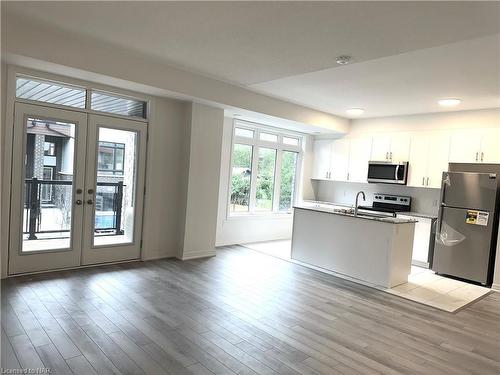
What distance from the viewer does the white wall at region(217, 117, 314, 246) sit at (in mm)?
6438

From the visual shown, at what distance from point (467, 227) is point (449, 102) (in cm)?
183

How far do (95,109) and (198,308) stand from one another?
9.23 ft

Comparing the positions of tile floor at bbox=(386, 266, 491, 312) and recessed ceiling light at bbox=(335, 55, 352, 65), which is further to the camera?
tile floor at bbox=(386, 266, 491, 312)

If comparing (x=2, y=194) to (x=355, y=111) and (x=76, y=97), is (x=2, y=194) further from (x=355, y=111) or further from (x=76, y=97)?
(x=355, y=111)

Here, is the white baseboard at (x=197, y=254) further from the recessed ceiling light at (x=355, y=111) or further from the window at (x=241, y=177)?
the recessed ceiling light at (x=355, y=111)

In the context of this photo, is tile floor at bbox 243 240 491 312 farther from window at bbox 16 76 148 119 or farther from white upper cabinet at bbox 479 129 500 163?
window at bbox 16 76 148 119

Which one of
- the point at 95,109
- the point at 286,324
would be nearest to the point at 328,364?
the point at 286,324

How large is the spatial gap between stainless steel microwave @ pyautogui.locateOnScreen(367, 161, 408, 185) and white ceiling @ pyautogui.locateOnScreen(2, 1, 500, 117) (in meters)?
1.67

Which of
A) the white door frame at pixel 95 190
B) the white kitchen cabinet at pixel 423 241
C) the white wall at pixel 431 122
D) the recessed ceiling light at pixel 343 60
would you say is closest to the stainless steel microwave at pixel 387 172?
the white wall at pixel 431 122

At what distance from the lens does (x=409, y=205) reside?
657 cm

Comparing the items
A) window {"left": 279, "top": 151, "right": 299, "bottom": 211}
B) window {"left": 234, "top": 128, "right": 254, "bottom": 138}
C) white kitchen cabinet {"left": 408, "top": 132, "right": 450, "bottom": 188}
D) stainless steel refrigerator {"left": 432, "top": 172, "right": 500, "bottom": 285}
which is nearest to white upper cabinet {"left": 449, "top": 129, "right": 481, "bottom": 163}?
white kitchen cabinet {"left": 408, "top": 132, "right": 450, "bottom": 188}

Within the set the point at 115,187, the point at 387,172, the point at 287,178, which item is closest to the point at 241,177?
the point at 287,178

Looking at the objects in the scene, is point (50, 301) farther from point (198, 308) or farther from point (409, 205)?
point (409, 205)

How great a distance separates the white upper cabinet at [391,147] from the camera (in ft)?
21.2
